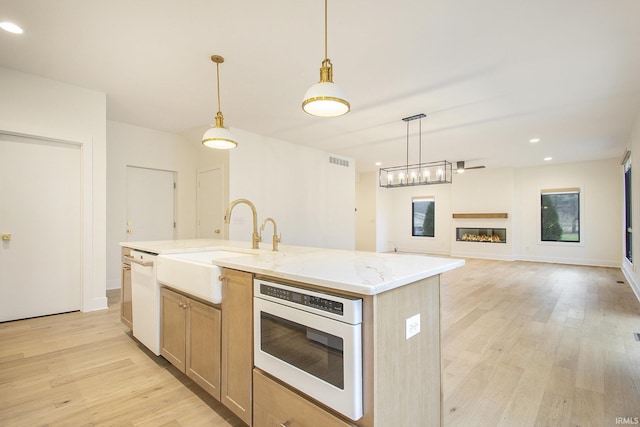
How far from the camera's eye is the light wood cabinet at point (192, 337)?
1762 millimetres

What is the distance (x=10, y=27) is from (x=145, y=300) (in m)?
2.54

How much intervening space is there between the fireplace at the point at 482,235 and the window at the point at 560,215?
3.13 feet

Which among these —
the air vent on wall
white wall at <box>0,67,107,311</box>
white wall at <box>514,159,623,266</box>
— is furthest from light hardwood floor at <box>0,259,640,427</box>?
white wall at <box>514,159,623,266</box>

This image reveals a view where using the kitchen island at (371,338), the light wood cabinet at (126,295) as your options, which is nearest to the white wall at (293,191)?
the light wood cabinet at (126,295)

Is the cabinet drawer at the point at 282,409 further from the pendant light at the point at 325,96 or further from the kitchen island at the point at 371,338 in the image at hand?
the pendant light at the point at 325,96

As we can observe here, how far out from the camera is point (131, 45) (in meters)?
2.70

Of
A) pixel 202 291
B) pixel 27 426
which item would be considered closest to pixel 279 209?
pixel 202 291

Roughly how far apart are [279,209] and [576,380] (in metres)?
4.58

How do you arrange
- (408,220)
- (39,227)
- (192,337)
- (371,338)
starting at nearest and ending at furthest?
1. (371,338)
2. (192,337)
3. (39,227)
4. (408,220)

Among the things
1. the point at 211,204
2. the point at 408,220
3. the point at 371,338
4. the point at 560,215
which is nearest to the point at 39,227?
the point at 211,204

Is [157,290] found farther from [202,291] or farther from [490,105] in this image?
[490,105]

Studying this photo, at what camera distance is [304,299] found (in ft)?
3.98

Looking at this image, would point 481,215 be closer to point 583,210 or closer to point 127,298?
point 583,210

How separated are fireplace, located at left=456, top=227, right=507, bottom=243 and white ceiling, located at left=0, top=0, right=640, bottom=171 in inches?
164
